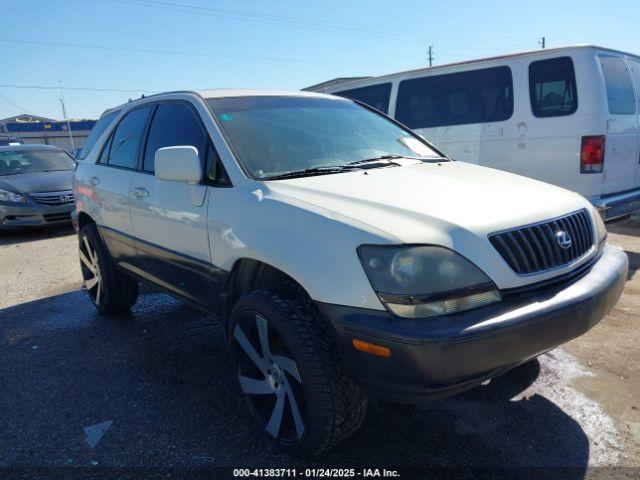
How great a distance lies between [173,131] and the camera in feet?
10.8

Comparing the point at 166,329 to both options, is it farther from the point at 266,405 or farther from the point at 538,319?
the point at 538,319

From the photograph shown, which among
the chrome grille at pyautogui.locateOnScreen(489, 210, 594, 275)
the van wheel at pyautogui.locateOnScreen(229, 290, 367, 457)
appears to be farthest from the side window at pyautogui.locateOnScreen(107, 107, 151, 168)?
the chrome grille at pyautogui.locateOnScreen(489, 210, 594, 275)

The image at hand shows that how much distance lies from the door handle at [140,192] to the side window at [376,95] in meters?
4.47

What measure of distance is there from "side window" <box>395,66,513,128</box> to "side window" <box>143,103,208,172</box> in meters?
3.93

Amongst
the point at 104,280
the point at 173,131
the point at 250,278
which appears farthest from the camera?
the point at 104,280

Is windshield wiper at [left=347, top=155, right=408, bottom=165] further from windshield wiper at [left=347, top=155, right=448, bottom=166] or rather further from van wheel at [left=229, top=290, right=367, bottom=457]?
van wheel at [left=229, top=290, right=367, bottom=457]

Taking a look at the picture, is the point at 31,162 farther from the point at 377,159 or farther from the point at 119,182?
the point at 377,159

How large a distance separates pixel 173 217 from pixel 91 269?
192 cm

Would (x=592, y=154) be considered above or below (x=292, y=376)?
above

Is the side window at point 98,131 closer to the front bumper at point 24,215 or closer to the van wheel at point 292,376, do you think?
the van wheel at point 292,376

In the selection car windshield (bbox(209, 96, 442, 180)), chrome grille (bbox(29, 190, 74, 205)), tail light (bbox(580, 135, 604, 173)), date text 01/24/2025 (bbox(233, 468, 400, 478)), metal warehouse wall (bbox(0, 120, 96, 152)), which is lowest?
date text 01/24/2025 (bbox(233, 468, 400, 478))

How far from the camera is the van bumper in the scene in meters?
4.80

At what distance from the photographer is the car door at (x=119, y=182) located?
3664 millimetres

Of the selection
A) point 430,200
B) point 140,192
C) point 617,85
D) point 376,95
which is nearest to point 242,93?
point 140,192
